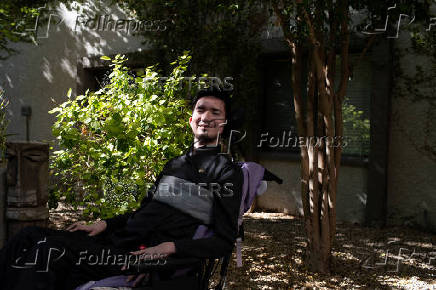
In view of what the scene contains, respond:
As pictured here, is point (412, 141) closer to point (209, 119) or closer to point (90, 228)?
point (209, 119)

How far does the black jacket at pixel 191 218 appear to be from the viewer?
2.33m

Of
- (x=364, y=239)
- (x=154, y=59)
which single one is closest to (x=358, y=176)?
(x=364, y=239)

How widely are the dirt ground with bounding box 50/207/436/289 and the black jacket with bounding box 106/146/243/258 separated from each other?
2.18m

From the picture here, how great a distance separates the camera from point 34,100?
11.6 meters

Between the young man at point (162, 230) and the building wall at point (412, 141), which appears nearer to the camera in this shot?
the young man at point (162, 230)

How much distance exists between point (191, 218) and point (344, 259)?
11.3 ft

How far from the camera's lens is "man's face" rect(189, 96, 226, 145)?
2719mm

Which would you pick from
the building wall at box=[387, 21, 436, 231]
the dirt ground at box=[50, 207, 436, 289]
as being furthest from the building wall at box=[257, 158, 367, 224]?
the building wall at box=[387, 21, 436, 231]

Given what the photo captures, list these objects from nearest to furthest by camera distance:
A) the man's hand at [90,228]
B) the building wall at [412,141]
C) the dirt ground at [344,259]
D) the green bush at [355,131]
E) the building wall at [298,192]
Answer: the man's hand at [90,228]
the dirt ground at [344,259]
the building wall at [412,141]
the building wall at [298,192]
the green bush at [355,131]

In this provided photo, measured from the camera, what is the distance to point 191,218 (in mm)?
2520

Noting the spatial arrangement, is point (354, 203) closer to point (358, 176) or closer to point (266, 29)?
point (358, 176)

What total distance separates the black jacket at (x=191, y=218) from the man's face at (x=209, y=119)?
0.08 meters
